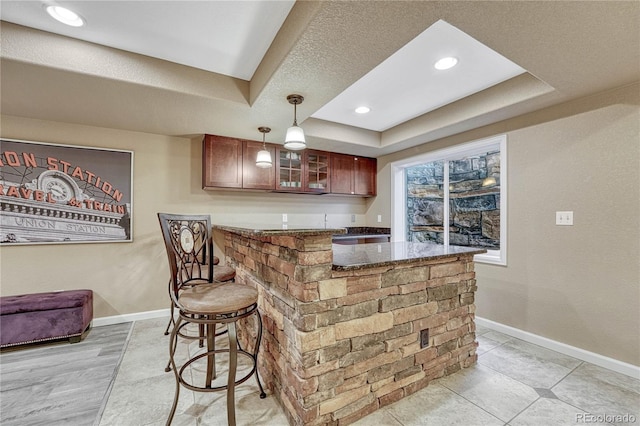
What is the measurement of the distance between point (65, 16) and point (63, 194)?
77.7 inches

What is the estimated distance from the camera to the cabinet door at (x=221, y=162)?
348cm

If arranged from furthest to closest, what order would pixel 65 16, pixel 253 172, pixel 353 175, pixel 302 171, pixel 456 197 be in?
pixel 353 175
pixel 302 171
pixel 253 172
pixel 456 197
pixel 65 16

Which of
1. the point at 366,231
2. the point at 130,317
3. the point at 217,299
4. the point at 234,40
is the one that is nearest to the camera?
the point at 217,299

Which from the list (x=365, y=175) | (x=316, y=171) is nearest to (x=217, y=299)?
(x=316, y=171)

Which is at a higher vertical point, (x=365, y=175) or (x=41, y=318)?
(x=365, y=175)

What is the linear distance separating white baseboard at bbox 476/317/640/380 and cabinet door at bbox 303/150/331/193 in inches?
108

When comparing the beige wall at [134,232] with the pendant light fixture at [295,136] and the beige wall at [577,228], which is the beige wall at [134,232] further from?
the beige wall at [577,228]

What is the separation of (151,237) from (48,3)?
7.94 feet

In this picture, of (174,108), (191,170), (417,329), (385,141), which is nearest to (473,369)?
(417,329)

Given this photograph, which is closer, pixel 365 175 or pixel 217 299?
pixel 217 299

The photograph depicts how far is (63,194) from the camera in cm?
298

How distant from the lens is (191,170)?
366 centimetres

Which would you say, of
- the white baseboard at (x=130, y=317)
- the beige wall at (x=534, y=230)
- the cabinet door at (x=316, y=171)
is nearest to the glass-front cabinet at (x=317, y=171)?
the cabinet door at (x=316, y=171)

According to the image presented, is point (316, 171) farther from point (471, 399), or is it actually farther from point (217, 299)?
point (471, 399)
